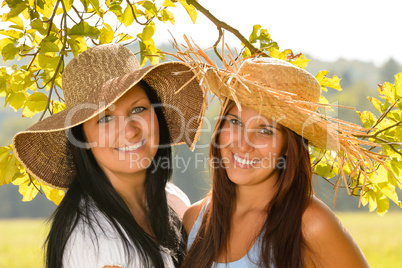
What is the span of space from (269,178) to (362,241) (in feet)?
115

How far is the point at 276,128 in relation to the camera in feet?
7.11

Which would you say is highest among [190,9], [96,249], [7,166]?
[190,9]

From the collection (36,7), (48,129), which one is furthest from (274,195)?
(36,7)

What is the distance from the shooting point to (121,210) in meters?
2.30

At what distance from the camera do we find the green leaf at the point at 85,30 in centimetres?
245

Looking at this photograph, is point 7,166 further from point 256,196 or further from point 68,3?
point 256,196

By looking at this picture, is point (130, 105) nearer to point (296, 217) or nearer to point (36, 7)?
point (36, 7)

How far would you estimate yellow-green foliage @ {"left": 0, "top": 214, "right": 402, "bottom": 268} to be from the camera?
2781 centimetres

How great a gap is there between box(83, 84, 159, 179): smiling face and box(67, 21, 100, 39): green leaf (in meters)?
0.34

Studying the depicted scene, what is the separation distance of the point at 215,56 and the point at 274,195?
0.77 meters

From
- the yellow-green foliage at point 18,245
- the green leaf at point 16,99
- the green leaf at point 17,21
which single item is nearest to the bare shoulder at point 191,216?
the green leaf at point 16,99

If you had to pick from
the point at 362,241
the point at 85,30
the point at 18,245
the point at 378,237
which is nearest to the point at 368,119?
the point at 85,30

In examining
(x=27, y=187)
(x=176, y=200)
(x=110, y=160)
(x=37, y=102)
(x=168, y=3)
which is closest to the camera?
(x=110, y=160)

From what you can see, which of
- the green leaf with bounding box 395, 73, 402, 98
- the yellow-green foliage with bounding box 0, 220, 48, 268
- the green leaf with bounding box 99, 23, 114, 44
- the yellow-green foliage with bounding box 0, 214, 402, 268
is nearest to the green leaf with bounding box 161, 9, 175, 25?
the green leaf with bounding box 99, 23, 114, 44
